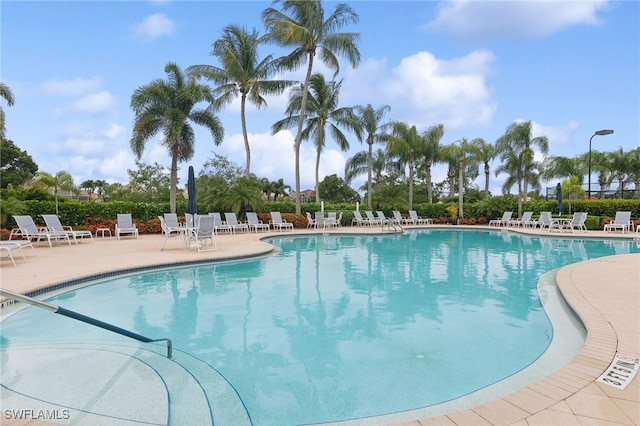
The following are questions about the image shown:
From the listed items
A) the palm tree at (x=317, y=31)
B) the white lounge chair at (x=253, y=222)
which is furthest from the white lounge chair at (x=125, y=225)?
the palm tree at (x=317, y=31)

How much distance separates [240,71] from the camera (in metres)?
22.6

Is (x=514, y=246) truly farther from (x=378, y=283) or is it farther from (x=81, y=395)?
(x=81, y=395)

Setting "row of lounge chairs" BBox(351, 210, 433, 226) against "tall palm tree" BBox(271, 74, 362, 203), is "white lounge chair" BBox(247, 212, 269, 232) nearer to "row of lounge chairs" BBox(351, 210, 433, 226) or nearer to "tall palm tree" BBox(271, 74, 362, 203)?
"row of lounge chairs" BBox(351, 210, 433, 226)

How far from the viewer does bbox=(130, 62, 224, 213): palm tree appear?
19422 mm

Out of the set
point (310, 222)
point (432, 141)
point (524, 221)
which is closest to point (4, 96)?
point (310, 222)

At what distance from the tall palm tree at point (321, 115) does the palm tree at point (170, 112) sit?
6564 mm

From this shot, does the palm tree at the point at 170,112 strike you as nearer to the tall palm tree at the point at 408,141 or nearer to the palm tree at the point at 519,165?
the tall palm tree at the point at 408,141

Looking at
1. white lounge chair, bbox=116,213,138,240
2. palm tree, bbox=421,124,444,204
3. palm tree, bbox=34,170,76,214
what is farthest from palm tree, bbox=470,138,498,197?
palm tree, bbox=34,170,76,214

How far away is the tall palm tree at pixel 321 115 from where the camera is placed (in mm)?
25672

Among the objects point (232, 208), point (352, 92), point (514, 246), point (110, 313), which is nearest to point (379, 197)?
point (352, 92)

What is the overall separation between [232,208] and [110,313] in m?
14.9

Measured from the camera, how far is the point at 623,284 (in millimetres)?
6277
